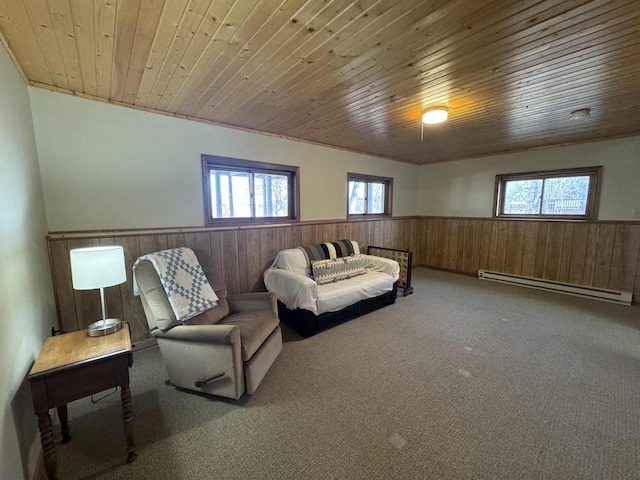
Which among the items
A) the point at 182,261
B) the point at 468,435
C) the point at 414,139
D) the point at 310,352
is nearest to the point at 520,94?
the point at 414,139

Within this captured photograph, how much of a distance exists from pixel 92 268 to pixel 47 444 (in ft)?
2.87

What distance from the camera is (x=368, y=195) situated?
5078 millimetres

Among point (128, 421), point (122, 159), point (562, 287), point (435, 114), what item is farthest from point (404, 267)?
point (122, 159)

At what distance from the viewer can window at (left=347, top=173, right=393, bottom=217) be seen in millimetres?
4715

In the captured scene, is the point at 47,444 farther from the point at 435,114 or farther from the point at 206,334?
the point at 435,114

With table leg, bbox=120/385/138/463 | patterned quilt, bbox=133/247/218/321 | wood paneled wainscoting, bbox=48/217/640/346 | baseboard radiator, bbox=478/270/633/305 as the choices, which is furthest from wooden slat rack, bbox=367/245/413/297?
table leg, bbox=120/385/138/463

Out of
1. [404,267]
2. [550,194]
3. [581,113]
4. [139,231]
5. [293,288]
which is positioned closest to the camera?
[139,231]

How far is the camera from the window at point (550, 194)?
13.1 feet

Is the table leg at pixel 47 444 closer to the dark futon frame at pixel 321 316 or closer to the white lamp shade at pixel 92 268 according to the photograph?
the white lamp shade at pixel 92 268

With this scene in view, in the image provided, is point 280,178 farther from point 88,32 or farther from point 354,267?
point 88,32

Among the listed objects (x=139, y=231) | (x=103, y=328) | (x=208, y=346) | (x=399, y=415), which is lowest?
(x=399, y=415)

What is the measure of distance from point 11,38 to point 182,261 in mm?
1665

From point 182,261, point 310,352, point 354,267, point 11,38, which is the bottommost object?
point 310,352

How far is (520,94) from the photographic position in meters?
2.31
